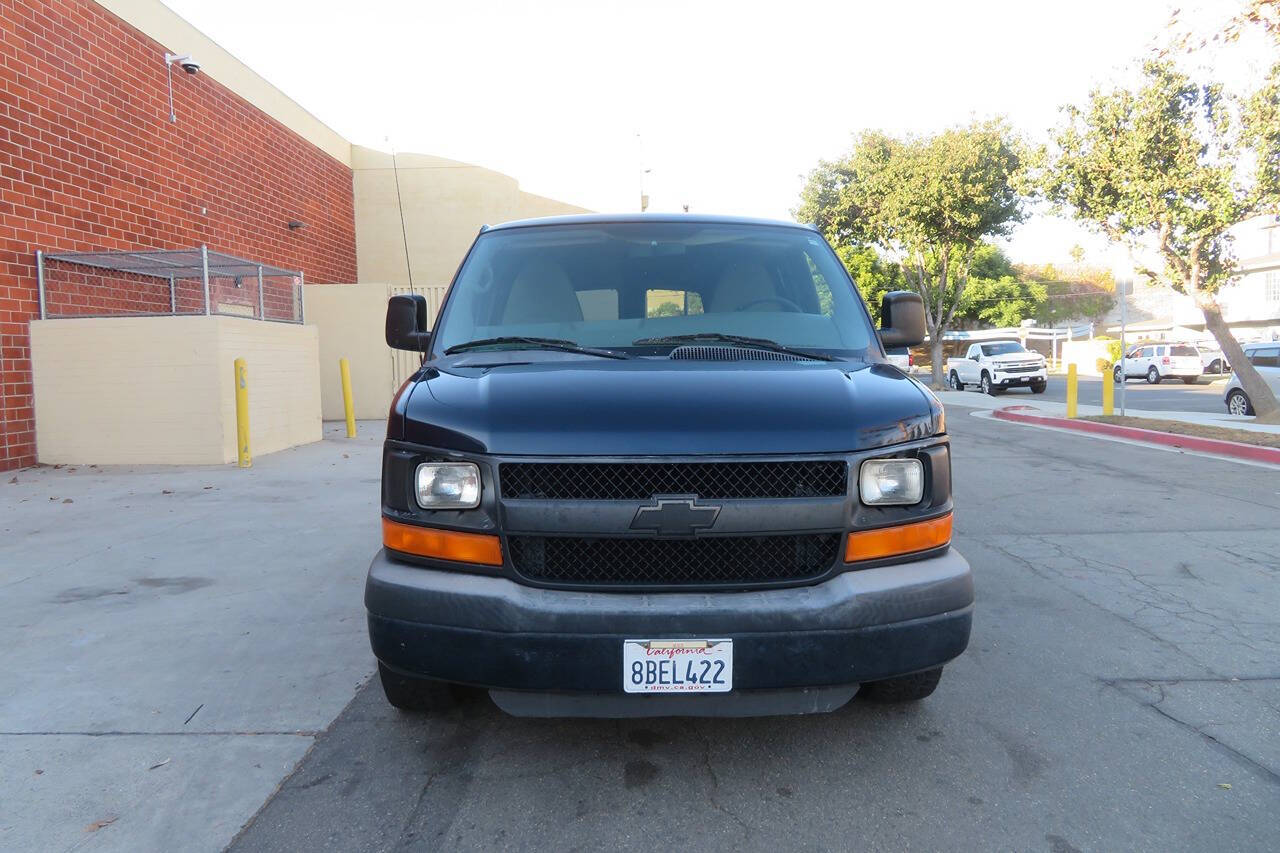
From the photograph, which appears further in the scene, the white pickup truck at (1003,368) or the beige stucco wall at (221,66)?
the white pickup truck at (1003,368)

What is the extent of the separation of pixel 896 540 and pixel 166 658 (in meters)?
3.38

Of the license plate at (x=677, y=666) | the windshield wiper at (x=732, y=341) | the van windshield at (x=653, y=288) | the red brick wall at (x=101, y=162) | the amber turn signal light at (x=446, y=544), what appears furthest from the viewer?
the red brick wall at (x=101, y=162)

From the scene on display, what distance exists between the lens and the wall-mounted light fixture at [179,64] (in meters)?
13.1

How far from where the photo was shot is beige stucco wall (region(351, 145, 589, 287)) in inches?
840

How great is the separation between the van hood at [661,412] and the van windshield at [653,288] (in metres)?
0.60

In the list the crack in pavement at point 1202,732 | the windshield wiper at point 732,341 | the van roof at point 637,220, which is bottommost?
the crack in pavement at point 1202,732

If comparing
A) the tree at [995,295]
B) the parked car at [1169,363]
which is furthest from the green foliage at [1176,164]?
the tree at [995,295]

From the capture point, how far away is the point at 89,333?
10.4 m

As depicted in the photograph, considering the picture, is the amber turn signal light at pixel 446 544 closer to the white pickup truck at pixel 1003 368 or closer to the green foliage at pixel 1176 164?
the green foliage at pixel 1176 164

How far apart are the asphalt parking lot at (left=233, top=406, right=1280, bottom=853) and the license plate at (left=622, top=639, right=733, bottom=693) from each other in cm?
43

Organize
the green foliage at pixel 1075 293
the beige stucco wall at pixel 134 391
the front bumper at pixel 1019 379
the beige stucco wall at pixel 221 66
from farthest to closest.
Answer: the green foliage at pixel 1075 293 < the front bumper at pixel 1019 379 < the beige stucco wall at pixel 221 66 < the beige stucco wall at pixel 134 391

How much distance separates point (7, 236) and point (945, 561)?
1087 centimetres

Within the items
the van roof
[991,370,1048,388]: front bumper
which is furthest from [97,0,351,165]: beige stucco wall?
[991,370,1048,388]: front bumper

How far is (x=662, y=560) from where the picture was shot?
2639mm
